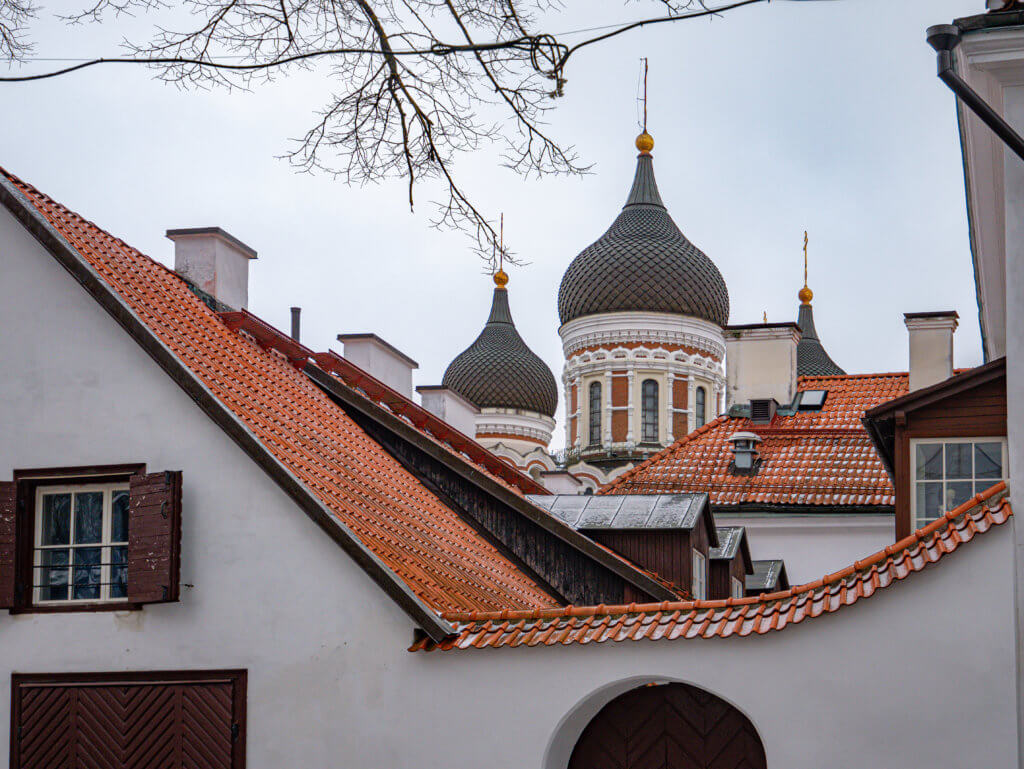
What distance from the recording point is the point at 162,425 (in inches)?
507

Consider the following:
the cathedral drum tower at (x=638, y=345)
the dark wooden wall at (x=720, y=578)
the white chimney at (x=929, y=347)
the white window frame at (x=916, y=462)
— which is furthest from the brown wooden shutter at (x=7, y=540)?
the cathedral drum tower at (x=638, y=345)

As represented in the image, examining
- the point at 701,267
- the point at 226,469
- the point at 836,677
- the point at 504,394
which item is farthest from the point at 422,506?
the point at 504,394

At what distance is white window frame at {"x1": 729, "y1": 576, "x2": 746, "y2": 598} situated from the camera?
21094 millimetres

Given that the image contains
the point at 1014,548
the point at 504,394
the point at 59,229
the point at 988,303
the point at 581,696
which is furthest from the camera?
the point at 504,394

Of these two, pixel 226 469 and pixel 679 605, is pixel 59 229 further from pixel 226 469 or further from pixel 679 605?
pixel 679 605

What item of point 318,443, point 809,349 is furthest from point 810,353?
point 318,443

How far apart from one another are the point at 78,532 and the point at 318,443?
106 inches

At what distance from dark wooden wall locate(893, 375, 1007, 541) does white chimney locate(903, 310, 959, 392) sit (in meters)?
10.6

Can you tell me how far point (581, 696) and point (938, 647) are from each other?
102 inches

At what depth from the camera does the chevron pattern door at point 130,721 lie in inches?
478

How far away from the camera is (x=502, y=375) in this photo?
63.5m

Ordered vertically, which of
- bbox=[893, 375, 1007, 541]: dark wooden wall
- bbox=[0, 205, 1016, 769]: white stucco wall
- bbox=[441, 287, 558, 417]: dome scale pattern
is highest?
bbox=[441, 287, 558, 417]: dome scale pattern

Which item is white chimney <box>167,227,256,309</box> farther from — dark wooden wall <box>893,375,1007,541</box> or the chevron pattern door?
dark wooden wall <box>893,375,1007,541</box>

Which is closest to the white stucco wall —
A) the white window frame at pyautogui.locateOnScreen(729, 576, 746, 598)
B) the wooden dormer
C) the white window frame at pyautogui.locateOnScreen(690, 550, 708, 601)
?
the wooden dormer
